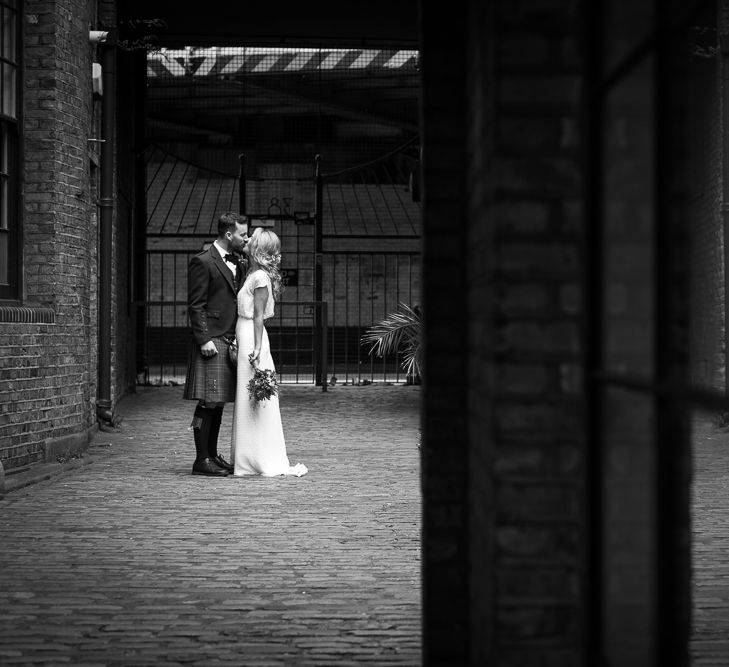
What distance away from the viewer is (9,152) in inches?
343

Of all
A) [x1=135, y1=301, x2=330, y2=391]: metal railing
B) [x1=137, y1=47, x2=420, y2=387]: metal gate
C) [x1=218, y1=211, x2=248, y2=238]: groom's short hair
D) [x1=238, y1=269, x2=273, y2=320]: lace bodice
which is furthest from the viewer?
[x1=137, y1=47, x2=420, y2=387]: metal gate

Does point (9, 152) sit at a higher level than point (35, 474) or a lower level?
higher

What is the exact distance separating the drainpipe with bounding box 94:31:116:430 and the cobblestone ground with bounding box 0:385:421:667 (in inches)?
78.2

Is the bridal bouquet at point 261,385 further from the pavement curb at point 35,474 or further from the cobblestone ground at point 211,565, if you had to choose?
the pavement curb at point 35,474

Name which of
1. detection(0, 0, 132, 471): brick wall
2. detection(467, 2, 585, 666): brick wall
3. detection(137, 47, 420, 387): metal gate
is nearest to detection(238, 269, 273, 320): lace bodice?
detection(0, 0, 132, 471): brick wall

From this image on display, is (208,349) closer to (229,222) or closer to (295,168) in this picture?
(229,222)

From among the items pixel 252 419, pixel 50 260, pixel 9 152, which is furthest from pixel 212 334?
pixel 9 152

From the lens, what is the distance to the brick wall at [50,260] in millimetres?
8414

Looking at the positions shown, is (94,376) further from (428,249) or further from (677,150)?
(677,150)

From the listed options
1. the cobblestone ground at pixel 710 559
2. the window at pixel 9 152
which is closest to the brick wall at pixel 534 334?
the cobblestone ground at pixel 710 559

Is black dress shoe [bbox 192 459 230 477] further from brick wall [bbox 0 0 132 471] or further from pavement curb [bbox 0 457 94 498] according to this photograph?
brick wall [bbox 0 0 132 471]

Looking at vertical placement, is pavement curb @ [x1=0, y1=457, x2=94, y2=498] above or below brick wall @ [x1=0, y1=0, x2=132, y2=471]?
below

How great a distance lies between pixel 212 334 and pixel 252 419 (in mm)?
719

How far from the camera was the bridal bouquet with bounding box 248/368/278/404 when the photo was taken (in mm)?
8227
